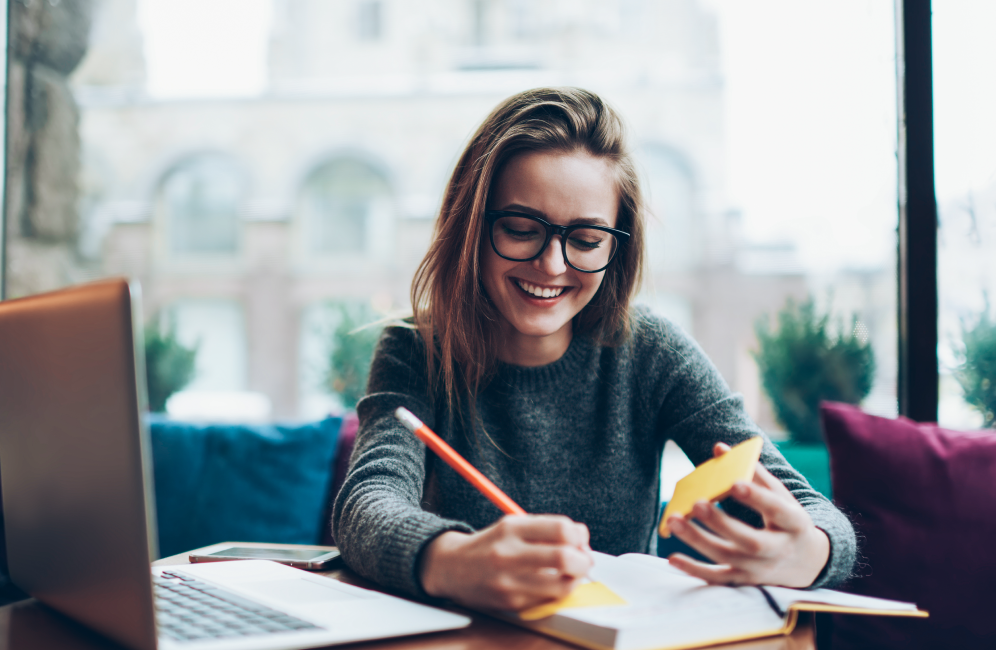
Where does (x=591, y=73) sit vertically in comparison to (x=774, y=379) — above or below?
above

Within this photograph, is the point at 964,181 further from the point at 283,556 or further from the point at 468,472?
the point at 283,556

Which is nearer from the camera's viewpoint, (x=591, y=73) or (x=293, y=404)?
(x=591, y=73)

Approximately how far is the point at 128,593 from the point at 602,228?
27.8 inches

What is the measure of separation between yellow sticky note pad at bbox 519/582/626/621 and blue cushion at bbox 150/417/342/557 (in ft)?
3.62

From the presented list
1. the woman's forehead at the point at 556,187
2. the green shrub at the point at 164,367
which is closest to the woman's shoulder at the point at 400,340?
the woman's forehead at the point at 556,187

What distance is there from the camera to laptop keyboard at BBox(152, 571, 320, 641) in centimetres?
48

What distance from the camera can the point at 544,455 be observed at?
1065 mm

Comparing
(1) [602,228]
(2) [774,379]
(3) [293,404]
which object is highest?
(1) [602,228]

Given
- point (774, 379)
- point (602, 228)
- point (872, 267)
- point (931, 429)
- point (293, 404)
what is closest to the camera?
point (602, 228)

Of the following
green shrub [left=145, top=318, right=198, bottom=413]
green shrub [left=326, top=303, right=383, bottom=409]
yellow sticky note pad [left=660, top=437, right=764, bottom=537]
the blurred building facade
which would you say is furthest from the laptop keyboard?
the blurred building facade

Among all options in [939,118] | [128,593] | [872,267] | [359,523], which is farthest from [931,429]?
[872,267]

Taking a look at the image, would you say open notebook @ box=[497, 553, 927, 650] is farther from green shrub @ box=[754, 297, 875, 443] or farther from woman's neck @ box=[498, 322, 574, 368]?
green shrub @ box=[754, 297, 875, 443]

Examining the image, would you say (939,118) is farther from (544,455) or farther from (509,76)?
(509,76)

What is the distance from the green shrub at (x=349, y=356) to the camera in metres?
2.61
